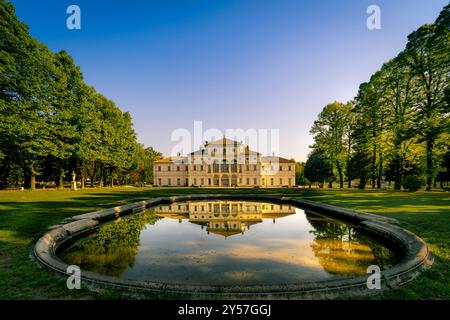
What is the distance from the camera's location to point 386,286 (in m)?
4.58

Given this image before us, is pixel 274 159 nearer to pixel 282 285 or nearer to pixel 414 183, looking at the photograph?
pixel 414 183

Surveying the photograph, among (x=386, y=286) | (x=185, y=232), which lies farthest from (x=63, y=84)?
(x=386, y=286)

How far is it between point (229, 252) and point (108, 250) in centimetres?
424

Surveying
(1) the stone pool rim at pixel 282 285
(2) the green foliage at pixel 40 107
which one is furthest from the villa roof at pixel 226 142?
(1) the stone pool rim at pixel 282 285

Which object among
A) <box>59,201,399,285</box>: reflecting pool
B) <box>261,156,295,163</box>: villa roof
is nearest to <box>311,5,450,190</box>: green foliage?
<box>59,201,399,285</box>: reflecting pool

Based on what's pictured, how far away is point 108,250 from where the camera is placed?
8.24 m

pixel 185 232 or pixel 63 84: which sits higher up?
pixel 63 84

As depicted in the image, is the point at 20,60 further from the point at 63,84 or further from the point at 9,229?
the point at 9,229

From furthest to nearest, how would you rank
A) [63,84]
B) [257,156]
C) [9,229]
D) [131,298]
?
[257,156] < [63,84] < [9,229] < [131,298]

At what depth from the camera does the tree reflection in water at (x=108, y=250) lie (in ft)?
22.0

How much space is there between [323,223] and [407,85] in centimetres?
2442

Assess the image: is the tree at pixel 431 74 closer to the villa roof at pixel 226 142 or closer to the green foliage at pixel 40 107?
the green foliage at pixel 40 107

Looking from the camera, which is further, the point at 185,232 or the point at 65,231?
the point at 185,232

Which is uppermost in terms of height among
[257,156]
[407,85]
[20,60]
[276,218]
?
[20,60]
